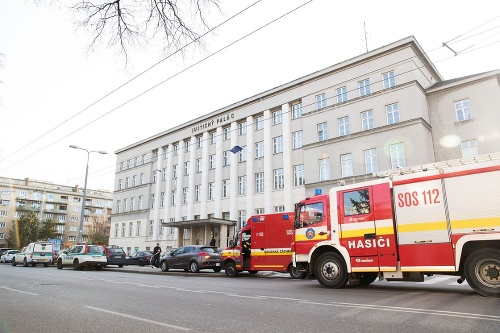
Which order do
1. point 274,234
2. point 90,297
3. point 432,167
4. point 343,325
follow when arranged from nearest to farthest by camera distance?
point 343,325 → point 90,297 → point 432,167 → point 274,234

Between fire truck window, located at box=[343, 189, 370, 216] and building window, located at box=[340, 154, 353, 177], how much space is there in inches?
757

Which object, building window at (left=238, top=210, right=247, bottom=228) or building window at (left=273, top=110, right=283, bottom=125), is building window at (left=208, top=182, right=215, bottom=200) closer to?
building window at (left=238, top=210, right=247, bottom=228)

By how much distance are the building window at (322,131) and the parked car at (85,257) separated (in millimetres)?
20160

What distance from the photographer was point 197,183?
4319 cm

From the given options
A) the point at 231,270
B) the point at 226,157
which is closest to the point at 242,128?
the point at 226,157

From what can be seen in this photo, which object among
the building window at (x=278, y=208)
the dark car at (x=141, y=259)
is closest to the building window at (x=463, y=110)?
the building window at (x=278, y=208)

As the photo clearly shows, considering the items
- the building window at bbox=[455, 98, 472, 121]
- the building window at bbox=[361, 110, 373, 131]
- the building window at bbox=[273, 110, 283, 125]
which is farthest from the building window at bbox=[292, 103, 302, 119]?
the building window at bbox=[455, 98, 472, 121]

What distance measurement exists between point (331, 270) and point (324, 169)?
828 inches

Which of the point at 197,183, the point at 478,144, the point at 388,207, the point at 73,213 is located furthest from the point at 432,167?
the point at 73,213

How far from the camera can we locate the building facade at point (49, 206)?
8700 cm

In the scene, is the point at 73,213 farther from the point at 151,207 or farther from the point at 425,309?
the point at 425,309

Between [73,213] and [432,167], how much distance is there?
107 m

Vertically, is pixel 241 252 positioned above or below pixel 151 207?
below

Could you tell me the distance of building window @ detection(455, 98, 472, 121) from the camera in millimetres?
26538
